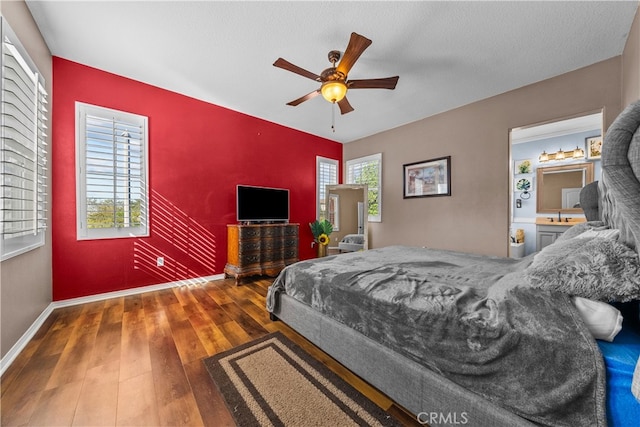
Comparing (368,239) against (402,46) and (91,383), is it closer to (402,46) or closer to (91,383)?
(402,46)

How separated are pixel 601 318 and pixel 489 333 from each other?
0.37 metres

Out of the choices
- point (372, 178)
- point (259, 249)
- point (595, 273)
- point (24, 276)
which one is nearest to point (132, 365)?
point (24, 276)

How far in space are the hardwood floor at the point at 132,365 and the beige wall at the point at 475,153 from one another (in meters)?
2.88

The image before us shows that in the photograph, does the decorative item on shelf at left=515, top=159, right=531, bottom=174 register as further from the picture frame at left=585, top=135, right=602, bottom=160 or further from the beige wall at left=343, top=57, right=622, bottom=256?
the beige wall at left=343, top=57, right=622, bottom=256

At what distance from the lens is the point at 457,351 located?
3.36ft

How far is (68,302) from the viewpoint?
253 cm

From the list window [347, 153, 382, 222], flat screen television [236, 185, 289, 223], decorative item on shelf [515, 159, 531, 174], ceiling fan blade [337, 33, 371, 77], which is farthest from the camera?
decorative item on shelf [515, 159, 531, 174]

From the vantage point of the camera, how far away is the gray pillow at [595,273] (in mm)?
845

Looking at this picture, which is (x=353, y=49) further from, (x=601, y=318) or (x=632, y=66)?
(x=632, y=66)

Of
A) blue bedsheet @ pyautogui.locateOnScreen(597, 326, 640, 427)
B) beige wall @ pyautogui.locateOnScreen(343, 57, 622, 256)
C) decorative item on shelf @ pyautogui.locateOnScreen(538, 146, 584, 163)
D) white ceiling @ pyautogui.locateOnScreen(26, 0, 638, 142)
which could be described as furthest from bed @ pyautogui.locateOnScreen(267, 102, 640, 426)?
decorative item on shelf @ pyautogui.locateOnScreen(538, 146, 584, 163)

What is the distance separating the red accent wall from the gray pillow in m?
3.62

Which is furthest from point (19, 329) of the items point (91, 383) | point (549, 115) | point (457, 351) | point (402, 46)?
point (549, 115)

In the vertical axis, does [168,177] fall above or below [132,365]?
above

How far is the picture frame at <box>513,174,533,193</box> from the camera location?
15.7 ft
